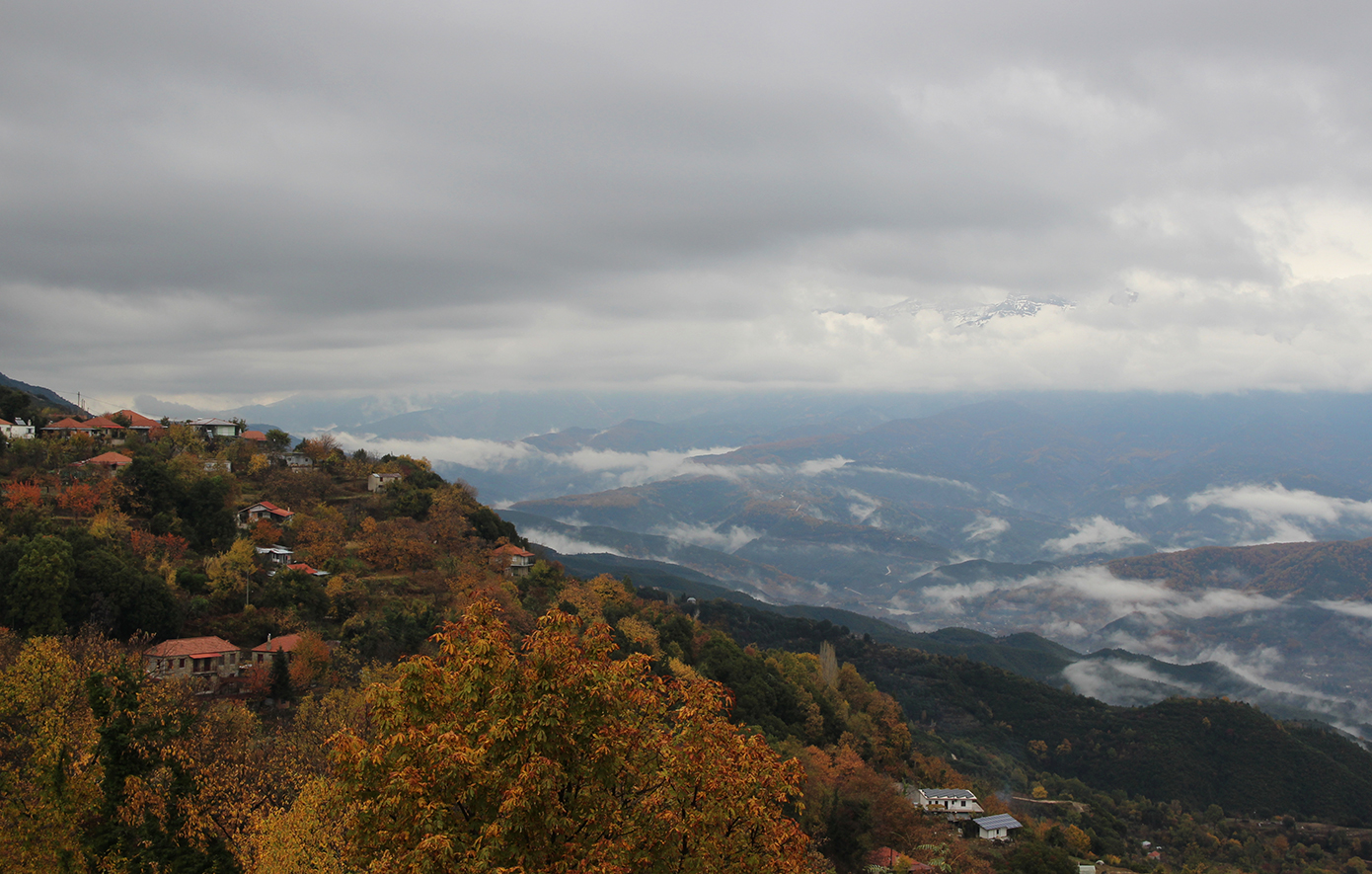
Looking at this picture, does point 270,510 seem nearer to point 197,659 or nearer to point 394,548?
point 394,548

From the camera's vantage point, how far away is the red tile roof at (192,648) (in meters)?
40.2

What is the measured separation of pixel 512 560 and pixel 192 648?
30.5 m

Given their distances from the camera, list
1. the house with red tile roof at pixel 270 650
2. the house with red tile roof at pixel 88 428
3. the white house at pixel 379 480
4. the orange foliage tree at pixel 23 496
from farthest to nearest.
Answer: the white house at pixel 379 480 < the house with red tile roof at pixel 88 428 < the orange foliage tree at pixel 23 496 < the house with red tile roof at pixel 270 650

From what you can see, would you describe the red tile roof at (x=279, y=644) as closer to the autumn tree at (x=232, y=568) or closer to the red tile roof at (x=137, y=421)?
the autumn tree at (x=232, y=568)

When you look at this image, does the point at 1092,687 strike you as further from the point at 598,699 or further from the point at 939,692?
the point at 598,699

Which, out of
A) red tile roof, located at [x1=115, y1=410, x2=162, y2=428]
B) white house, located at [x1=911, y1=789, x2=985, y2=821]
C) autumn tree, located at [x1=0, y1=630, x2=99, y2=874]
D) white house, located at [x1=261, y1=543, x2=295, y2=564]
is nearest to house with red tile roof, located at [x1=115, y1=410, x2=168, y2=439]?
red tile roof, located at [x1=115, y1=410, x2=162, y2=428]

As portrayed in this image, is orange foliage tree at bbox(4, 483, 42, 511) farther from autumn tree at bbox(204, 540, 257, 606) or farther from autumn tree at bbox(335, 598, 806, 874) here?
autumn tree at bbox(335, 598, 806, 874)

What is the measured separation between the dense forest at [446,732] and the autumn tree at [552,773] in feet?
0.16

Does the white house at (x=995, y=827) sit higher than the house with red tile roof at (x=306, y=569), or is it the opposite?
the house with red tile roof at (x=306, y=569)

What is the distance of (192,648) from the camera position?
4144cm

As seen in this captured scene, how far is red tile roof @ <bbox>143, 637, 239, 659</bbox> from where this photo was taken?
40.2 meters

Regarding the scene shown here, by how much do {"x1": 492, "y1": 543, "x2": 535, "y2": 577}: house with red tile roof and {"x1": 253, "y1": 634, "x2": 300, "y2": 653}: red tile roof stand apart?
24.1m

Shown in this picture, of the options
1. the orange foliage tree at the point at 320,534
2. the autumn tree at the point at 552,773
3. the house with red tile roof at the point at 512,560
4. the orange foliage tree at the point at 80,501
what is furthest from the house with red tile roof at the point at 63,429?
the autumn tree at the point at 552,773

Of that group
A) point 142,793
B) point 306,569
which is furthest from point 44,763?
point 306,569
